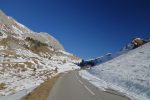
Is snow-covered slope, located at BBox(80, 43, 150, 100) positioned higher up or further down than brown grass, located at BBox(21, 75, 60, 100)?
higher up

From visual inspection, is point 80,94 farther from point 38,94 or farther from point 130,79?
point 130,79

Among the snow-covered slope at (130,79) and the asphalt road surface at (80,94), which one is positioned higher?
the snow-covered slope at (130,79)

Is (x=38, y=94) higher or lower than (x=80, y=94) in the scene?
lower

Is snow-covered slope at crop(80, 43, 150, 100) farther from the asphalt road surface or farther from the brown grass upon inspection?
the brown grass

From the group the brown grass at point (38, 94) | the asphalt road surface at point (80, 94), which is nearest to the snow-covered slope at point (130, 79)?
the asphalt road surface at point (80, 94)

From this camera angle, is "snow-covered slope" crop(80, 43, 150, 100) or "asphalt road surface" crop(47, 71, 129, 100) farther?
"snow-covered slope" crop(80, 43, 150, 100)

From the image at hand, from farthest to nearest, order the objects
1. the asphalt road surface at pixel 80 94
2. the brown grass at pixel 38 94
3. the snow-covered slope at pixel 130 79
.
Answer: the snow-covered slope at pixel 130 79 < the asphalt road surface at pixel 80 94 < the brown grass at pixel 38 94

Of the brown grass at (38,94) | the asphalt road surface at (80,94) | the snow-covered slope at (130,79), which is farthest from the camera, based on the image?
the snow-covered slope at (130,79)

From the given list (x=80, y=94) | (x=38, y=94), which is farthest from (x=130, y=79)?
(x=38, y=94)

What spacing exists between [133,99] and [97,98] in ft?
8.34

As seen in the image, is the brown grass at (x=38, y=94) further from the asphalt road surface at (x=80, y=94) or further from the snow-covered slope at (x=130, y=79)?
the snow-covered slope at (x=130, y=79)

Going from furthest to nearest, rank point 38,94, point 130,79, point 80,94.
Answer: point 130,79, point 80,94, point 38,94

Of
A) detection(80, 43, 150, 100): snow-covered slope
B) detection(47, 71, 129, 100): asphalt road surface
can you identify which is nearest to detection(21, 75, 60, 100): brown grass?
detection(47, 71, 129, 100): asphalt road surface

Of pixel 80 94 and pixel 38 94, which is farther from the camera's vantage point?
pixel 80 94
